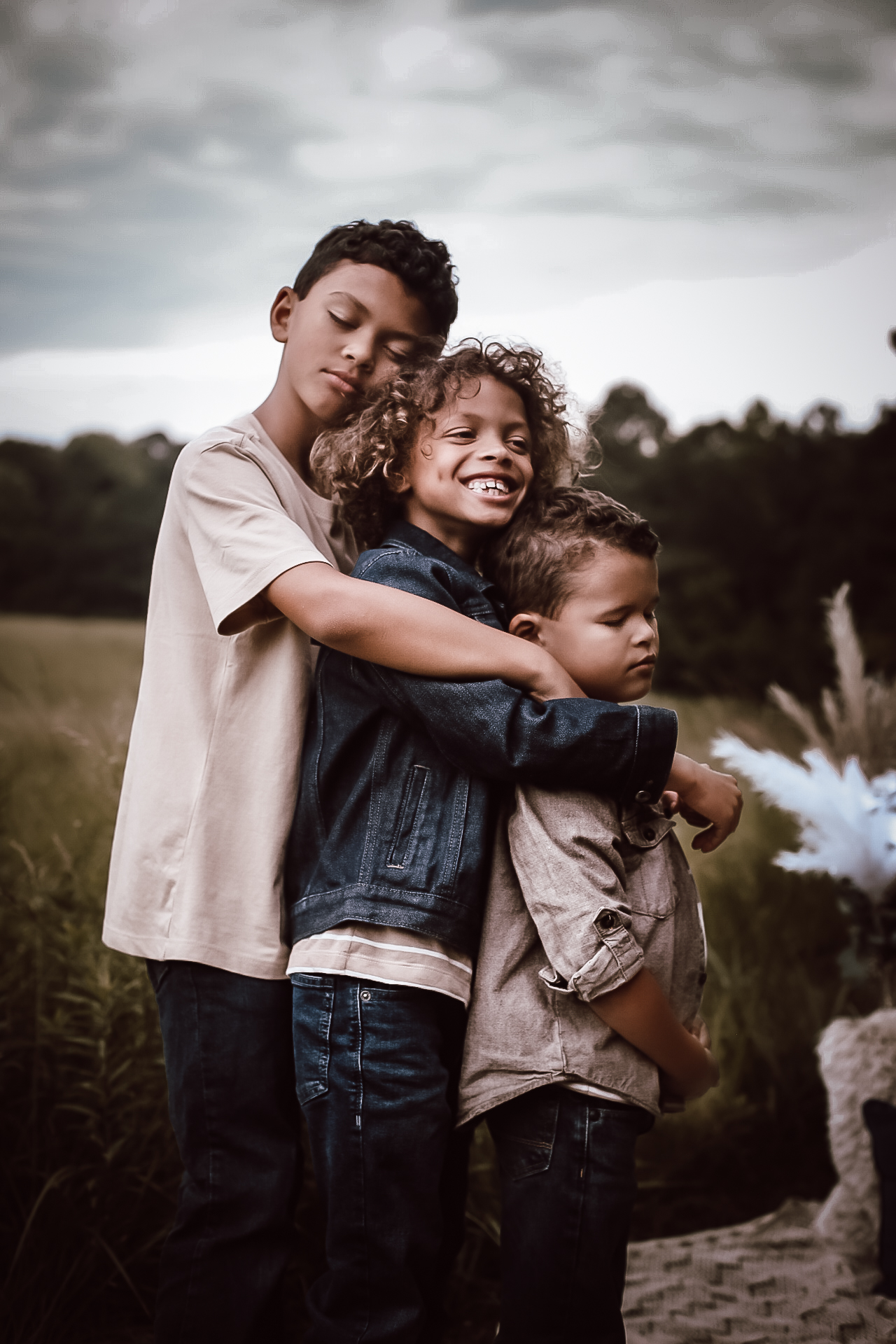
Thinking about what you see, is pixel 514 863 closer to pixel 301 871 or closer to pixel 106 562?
pixel 301 871

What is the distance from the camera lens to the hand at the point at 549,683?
3.97ft

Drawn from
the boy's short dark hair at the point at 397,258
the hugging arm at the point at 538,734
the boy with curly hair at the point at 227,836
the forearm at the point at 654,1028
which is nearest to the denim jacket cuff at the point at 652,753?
the hugging arm at the point at 538,734

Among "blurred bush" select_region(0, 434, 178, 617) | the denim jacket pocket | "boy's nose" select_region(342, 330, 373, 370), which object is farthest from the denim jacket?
"blurred bush" select_region(0, 434, 178, 617)

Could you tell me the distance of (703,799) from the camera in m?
1.31

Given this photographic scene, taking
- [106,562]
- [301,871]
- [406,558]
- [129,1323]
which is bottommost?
[129,1323]

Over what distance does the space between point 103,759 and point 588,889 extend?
1.44 m

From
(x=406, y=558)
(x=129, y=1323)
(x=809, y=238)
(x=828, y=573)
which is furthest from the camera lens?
(x=828, y=573)

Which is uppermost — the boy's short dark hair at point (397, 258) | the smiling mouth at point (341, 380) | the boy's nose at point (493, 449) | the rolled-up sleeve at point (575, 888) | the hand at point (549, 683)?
the boy's short dark hair at point (397, 258)

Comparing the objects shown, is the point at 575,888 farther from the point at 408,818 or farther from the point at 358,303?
the point at 358,303

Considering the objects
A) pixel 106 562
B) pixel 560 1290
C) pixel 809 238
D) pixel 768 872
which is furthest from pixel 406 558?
pixel 809 238

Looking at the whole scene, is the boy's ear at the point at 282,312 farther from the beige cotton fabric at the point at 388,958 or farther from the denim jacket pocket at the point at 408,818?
the beige cotton fabric at the point at 388,958

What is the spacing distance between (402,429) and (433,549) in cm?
18

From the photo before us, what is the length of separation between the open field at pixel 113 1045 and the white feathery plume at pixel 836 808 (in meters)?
0.70

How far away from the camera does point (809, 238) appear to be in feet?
11.3
